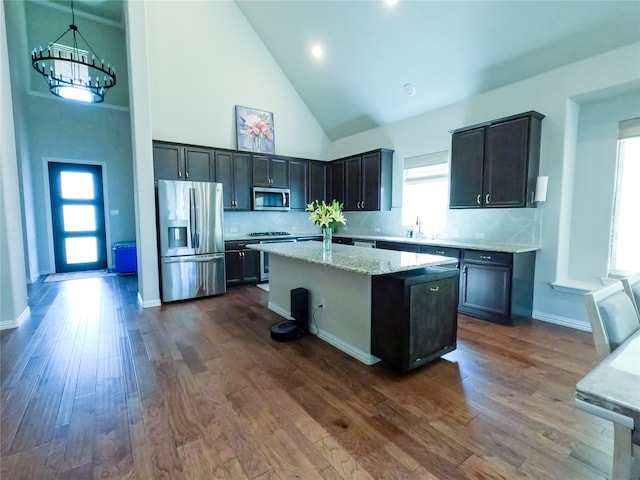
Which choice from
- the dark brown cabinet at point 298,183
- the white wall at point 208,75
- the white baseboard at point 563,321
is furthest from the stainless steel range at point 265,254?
the white baseboard at point 563,321

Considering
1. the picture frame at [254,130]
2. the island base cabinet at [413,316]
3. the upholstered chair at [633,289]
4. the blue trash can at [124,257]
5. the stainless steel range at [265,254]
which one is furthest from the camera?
the blue trash can at [124,257]

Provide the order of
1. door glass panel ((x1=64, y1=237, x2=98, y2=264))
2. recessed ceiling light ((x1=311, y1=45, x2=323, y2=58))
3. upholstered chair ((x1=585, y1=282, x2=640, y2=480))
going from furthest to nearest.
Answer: door glass panel ((x1=64, y1=237, x2=98, y2=264)) < recessed ceiling light ((x1=311, y1=45, x2=323, y2=58)) < upholstered chair ((x1=585, y1=282, x2=640, y2=480))

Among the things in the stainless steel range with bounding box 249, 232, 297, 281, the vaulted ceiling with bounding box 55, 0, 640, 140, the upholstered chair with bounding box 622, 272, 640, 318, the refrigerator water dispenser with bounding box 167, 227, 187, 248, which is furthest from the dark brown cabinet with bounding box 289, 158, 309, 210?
the upholstered chair with bounding box 622, 272, 640, 318

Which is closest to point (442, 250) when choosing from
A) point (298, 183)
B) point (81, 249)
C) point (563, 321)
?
point (563, 321)

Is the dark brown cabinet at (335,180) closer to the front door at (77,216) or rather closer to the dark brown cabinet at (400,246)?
the dark brown cabinet at (400,246)

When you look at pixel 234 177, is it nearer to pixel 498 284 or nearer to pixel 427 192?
pixel 427 192

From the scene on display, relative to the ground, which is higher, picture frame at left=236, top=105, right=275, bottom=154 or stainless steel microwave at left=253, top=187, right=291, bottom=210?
picture frame at left=236, top=105, right=275, bottom=154

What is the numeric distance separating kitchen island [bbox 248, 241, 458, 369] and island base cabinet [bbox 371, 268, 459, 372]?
0.04 ft

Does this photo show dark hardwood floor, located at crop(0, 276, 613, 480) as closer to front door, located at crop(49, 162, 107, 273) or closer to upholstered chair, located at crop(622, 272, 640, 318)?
upholstered chair, located at crop(622, 272, 640, 318)

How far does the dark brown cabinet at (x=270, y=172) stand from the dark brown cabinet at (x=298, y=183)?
13 centimetres

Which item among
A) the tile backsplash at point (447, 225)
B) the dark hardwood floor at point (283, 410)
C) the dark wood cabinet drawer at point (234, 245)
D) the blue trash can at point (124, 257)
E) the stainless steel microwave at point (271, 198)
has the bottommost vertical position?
the dark hardwood floor at point (283, 410)

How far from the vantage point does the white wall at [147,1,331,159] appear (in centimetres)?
483

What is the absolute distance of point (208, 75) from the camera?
17.2 ft

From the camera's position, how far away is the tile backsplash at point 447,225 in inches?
146
